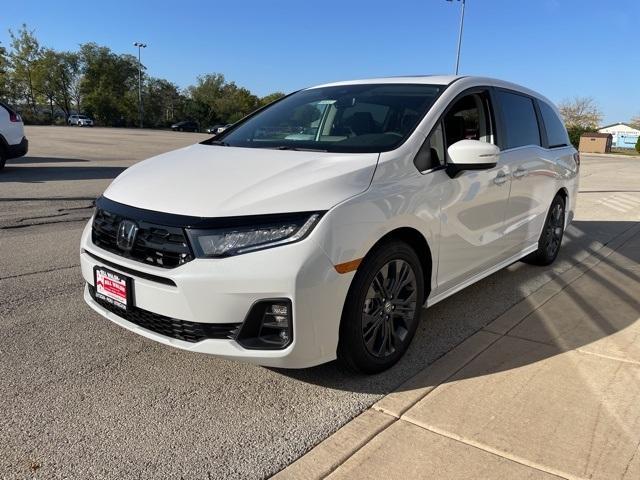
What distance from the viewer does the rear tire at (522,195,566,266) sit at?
5.32m

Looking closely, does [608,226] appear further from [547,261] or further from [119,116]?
[119,116]

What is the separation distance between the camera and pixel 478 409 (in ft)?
9.14

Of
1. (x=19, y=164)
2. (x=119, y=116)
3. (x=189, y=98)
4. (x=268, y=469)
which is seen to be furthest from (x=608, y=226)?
(x=189, y=98)

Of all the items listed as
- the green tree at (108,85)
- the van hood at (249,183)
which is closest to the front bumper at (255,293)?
the van hood at (249,183)

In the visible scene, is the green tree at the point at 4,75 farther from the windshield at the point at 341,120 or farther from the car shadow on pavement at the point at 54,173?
the windshield at the point at 341,120

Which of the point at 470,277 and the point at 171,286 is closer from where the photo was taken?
the point at 171,286

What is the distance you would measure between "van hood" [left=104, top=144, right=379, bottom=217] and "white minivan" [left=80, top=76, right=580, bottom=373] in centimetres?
1

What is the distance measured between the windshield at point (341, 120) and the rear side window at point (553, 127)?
6.66ft

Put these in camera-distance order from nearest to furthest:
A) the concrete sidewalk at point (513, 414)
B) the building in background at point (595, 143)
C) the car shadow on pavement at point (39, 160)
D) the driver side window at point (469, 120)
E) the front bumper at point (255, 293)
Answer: the concrete sidewalk at point (513, 414) < the front bumper at point (255, 293) < the driver side window at point (469, 120) < the car shadow on pavement at point (39, 160) < the building in background at point (595, 143)

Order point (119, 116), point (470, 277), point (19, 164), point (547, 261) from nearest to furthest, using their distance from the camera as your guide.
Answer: point (470, 277)
point (547, 261)
point (19, 164)
point (119, 116)

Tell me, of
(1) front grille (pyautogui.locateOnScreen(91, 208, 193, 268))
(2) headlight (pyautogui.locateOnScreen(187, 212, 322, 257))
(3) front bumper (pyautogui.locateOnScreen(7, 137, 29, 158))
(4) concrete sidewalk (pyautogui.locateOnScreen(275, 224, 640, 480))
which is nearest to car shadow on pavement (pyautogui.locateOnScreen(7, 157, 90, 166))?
(3) front bumper (pyautogui.locateOnScreen(7, 137, 29, 158))

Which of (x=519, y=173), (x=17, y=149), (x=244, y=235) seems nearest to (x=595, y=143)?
(x=17, y=149)

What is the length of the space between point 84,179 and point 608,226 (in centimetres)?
971

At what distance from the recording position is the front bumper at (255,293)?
248 cm
